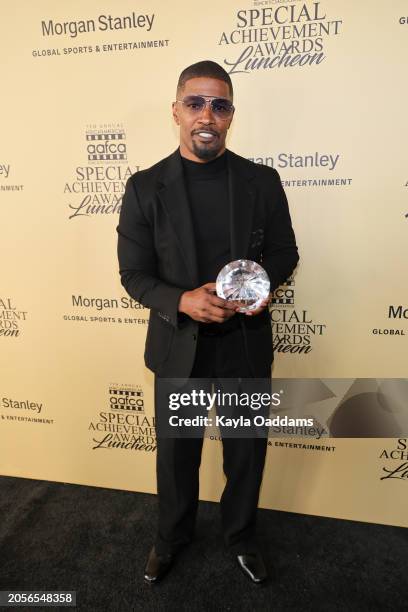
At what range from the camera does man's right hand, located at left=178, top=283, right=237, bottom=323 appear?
152cm

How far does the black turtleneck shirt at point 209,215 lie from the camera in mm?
1678

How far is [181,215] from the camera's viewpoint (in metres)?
1.63

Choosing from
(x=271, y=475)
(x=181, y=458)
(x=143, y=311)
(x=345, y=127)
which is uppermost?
(x=345, y=127)

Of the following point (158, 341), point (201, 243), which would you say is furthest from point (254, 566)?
point (201, 243)

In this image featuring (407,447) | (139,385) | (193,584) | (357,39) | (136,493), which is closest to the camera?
(357,39)

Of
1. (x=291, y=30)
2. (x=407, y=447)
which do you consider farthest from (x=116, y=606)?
(x=291, y=30)

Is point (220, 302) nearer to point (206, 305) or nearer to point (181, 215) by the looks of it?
point (206, 305)

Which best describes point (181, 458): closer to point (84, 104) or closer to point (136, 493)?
point (136, 493)

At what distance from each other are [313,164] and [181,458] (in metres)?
1.46

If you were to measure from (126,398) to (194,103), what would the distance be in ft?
5.39

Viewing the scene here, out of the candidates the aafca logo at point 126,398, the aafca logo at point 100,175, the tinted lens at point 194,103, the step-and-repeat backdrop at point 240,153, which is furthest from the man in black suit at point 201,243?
the aafca logo at point 126,398

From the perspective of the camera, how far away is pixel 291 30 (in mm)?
1883

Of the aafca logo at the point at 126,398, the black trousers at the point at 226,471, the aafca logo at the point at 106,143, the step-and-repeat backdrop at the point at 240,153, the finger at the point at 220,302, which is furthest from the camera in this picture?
the aafca logo at the point at 126,398

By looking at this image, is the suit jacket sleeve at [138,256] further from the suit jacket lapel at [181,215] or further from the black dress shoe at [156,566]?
the black dress shoe at [156,566]
